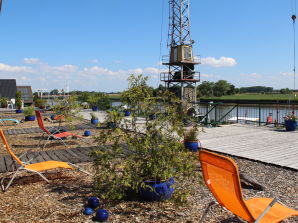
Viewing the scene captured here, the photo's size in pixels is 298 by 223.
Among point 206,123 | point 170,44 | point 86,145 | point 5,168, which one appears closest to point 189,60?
point 170,44

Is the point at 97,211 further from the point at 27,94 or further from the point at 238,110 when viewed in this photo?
the point at 27,94

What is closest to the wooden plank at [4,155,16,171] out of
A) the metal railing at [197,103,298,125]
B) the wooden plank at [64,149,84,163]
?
the wooden plank at [64,149,84,163]

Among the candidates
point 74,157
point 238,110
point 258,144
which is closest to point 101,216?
point 74,157

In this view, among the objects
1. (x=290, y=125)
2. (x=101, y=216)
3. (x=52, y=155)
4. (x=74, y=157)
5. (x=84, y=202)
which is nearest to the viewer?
(x=101, y=216)

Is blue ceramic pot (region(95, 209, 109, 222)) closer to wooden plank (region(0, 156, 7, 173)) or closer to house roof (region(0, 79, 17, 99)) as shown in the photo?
wooden plank (region(0, 156, 7, 173))

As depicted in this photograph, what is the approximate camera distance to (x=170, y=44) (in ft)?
134

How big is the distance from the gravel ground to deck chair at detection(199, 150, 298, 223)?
23.9 inches

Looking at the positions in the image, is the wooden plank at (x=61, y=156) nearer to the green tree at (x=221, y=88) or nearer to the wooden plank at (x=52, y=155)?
the wooden plank at (x=52, y=155)

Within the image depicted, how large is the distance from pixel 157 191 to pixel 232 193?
122 centimetres

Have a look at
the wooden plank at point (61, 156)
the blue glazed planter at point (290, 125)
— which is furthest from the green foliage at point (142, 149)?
the blue glazed planter at point (290, 125)

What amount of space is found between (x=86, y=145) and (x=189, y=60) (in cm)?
3271

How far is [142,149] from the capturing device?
3303 millimetres

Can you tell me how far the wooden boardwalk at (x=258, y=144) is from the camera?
17.7ft

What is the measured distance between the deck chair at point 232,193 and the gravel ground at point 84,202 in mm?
607
